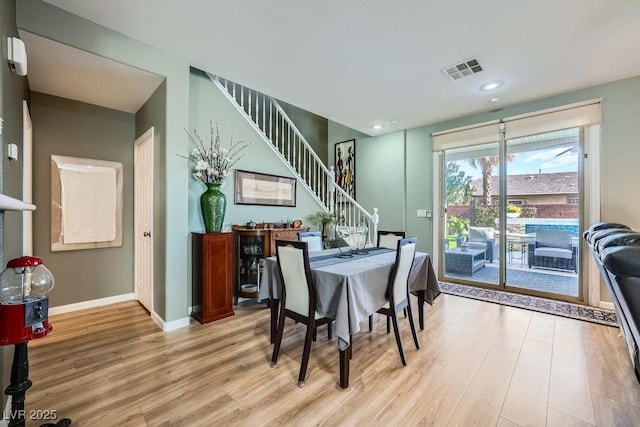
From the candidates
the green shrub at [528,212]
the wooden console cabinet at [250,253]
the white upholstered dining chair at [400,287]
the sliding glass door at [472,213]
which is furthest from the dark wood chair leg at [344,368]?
the green shrub at [528,212]

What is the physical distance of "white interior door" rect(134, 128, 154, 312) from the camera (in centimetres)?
308

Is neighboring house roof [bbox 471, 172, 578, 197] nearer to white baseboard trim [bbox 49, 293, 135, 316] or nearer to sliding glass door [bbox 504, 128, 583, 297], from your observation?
sliding glass door [bbox 504, 128, 583, 297]

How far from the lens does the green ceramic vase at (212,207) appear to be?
296 centimetres

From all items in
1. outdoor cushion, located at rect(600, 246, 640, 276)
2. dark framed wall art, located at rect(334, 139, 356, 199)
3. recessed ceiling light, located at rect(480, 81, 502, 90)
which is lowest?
outdoor cushion, located at rect(600, 246, 640, 276)

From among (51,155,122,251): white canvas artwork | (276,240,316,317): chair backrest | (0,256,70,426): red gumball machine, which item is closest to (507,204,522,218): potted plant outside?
(276,240,316,317): chair backrest

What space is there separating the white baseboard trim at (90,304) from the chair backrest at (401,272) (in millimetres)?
3544

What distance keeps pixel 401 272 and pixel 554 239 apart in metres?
3.01

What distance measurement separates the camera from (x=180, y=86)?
2.79 metres

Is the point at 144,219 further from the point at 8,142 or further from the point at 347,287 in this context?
the point at 347,287

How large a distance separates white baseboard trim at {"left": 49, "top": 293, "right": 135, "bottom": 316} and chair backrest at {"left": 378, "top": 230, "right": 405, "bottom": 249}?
11.3 feet

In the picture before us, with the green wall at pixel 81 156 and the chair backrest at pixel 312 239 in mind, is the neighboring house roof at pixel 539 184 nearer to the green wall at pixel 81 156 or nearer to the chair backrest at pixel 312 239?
the chair backrest at pixel 312 239

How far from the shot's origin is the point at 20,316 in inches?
47.8

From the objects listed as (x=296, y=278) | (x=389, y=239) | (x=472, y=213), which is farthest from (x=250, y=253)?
(x=472, y=213)

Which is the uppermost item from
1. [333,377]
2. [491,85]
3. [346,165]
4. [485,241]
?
[491,85]
